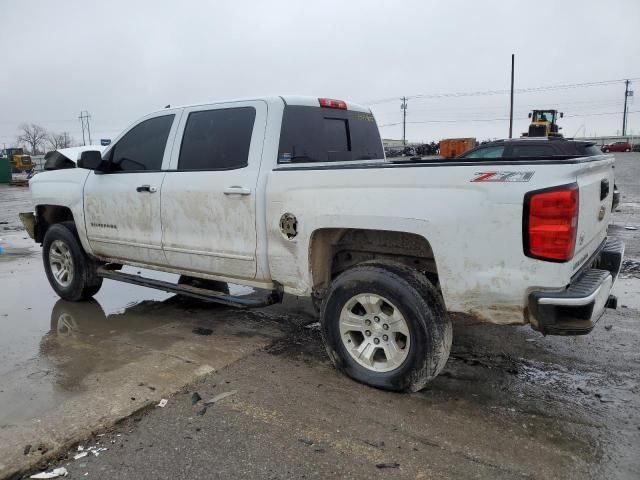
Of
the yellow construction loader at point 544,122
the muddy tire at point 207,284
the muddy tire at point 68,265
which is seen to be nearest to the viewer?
the muddy tire at point 68,265

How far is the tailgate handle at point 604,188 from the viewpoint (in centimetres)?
355

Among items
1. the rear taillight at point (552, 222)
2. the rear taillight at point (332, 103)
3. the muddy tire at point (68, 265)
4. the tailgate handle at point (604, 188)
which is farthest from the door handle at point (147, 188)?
the tailgate handle at point (604, 188)

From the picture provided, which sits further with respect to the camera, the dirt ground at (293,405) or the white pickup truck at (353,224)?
the white pickup truck at (353,224)

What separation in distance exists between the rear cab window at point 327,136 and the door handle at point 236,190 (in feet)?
1.19

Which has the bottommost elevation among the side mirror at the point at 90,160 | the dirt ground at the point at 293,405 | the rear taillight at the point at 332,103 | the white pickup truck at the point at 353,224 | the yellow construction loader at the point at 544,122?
the dirt ground at the point at 293,405

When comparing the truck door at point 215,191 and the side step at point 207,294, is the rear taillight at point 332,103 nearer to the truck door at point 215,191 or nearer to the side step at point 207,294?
the truck door at point 215,191

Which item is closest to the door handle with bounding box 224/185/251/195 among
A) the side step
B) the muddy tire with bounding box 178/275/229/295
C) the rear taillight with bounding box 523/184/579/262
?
the side step

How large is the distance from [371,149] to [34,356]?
3.62 metres

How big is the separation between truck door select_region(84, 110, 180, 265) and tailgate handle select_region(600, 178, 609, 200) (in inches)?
140

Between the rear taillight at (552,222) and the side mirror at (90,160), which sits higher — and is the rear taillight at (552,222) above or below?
below

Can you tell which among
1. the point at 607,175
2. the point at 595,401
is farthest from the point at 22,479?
the point at 607,175

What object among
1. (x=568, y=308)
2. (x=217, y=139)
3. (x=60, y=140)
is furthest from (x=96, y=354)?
(x=60, y=140)

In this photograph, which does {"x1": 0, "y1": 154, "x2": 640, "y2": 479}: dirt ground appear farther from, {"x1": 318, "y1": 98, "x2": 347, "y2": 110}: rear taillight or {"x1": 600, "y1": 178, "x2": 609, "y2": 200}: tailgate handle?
{"x1": 318, "y1": 98, "x2": 347, "y2": 110}: rear taillight

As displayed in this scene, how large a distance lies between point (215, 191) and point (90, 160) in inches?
65.5
